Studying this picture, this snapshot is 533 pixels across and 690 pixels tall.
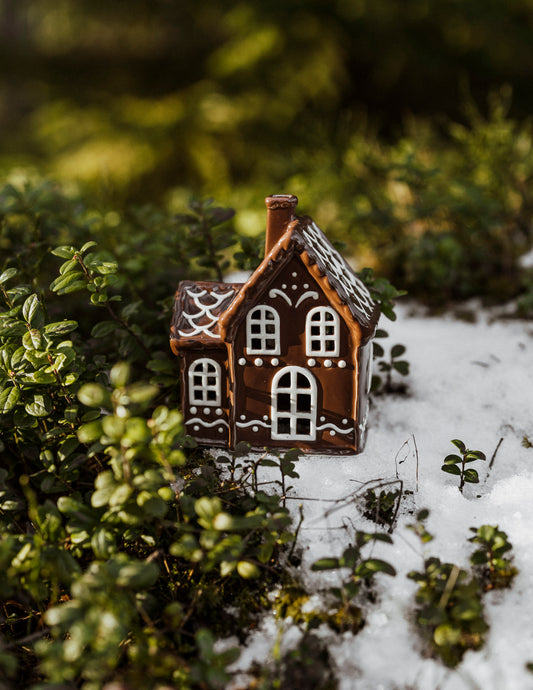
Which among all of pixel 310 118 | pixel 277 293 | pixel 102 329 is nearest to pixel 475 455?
pixel 277 293

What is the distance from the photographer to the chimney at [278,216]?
2240mm

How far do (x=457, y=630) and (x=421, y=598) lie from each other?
140mm

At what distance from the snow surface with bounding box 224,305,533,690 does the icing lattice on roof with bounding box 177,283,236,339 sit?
74cm

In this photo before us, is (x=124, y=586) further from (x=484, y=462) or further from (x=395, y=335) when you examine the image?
(x=395, y=335)

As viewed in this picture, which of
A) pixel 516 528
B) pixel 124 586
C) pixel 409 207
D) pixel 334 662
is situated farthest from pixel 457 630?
pixel 409 207

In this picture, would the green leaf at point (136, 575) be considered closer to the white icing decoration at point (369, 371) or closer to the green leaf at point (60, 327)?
the green leaf at point (60, 327)

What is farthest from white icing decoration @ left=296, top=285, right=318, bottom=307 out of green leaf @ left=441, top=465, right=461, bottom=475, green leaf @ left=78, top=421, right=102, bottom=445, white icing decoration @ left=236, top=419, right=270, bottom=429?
green leaf @ left=78, top=421, right=102, bottom=445

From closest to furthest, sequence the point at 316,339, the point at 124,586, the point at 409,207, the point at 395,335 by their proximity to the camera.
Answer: the point at 124,586
the point at 316,339
the point at 395,335
the point at 409,207

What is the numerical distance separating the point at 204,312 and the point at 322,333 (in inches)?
23.0

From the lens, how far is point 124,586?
5.21 feet

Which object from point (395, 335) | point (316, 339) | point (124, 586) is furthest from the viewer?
point (395, 335)

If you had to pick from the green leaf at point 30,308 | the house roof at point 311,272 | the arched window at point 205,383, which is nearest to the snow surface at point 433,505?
the arched window at point 205,383

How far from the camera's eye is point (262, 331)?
2324 mm

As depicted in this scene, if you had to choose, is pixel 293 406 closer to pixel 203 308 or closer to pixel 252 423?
pixel 252 423
